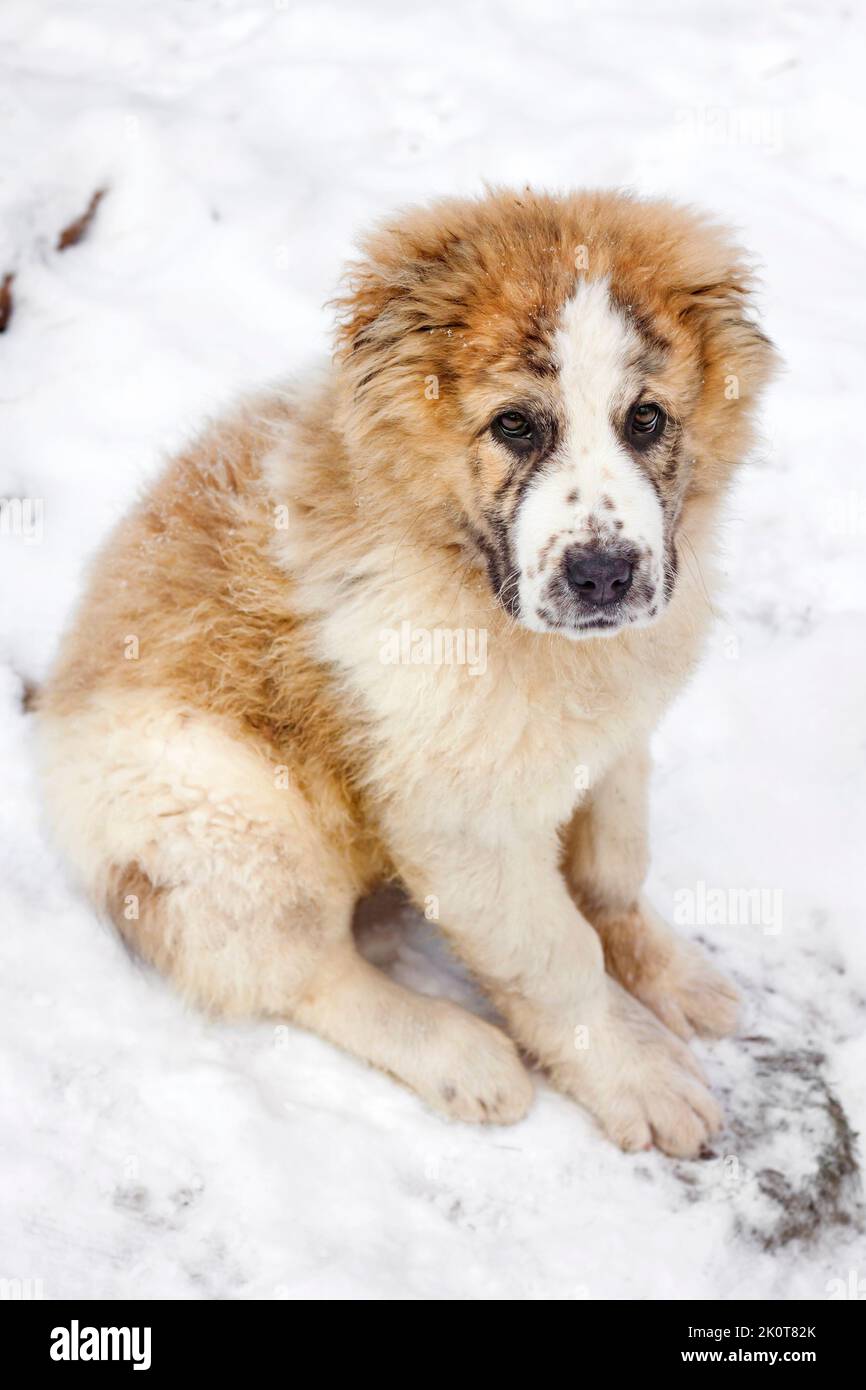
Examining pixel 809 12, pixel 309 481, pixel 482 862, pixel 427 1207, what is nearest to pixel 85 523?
pixel 309 481

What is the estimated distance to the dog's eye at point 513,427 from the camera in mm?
3000

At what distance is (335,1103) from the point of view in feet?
12.2

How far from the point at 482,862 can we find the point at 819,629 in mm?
2220

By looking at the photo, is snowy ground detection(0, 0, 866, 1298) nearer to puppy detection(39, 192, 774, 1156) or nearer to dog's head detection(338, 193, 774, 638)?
puppy detection(39, 192, 774, 1156)

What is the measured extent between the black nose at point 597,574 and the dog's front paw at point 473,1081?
1.49m

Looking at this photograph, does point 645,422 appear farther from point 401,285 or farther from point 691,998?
point 691,998

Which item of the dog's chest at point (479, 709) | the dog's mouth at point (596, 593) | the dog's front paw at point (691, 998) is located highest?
the dog's mouth at point (596, 593)

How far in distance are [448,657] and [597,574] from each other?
570 mm

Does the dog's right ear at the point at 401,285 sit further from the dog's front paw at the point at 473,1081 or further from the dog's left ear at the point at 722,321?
the dog's front paw at the point at 473,1081

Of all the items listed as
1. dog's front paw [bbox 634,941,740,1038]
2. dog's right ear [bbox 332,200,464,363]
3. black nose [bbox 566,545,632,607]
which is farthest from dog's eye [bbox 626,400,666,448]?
dog's front paw [bbox 634,941,740,1038]

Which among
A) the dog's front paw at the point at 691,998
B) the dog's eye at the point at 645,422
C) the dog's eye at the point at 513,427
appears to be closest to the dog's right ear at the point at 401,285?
the dog's eye at the point at 513,427

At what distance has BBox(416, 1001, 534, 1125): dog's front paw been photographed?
372 cm

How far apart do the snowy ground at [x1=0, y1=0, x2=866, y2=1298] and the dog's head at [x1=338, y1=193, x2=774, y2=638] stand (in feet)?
2.22
